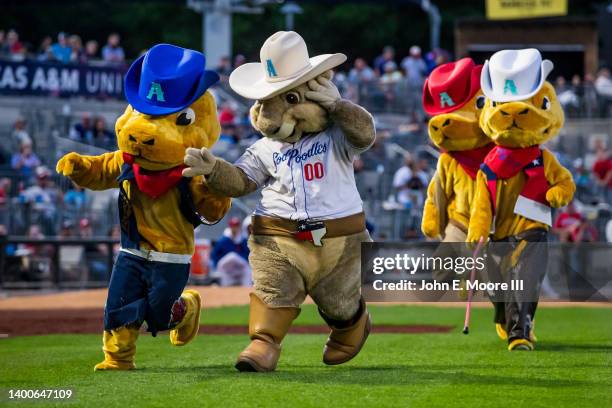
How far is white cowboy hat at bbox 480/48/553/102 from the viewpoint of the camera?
32.3ft

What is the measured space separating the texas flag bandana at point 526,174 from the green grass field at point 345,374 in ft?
3.76

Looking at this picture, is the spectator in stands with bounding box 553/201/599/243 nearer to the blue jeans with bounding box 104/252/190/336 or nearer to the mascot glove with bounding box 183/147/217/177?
the blue jeans with bounding box 104/252/190/336

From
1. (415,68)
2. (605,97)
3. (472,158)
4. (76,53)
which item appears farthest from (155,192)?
(415,68)

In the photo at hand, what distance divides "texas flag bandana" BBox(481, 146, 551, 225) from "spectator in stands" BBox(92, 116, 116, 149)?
1268 centimetres

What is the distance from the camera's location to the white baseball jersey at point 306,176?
7984 millimetres

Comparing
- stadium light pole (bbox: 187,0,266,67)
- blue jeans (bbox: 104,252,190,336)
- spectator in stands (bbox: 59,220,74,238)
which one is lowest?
spectator in stands (bbox: 59,220,74,238)

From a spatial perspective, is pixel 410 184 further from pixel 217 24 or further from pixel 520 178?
pixel 520 178

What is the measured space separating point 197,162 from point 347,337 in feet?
5.26

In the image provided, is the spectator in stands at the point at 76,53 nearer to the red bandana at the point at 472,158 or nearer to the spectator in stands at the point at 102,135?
the spectator in stands at the point at 102,135

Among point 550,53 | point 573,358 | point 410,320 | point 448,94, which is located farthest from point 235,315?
point 550,53

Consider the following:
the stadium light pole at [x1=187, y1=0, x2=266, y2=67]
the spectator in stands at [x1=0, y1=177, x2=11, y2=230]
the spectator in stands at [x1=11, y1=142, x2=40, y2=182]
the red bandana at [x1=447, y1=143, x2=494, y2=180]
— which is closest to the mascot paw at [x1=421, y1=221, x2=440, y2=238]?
the red bandana at [x1=447, y1=143, x2=494, y2=180]

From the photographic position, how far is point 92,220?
806 inches

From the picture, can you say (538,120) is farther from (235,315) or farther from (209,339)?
(235,315)

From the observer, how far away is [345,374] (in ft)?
25.5
